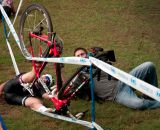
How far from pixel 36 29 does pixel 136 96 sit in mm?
1772

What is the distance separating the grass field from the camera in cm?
541

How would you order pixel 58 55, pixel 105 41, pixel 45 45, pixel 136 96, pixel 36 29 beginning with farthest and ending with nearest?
A: 1. pixel 105 41
2. pixel 36 29
3. pixel 45 45
4. pixel 136 96
5. pixel 58 55

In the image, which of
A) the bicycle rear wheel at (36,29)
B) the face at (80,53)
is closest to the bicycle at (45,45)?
the bicycle rear wheel at (36,29)

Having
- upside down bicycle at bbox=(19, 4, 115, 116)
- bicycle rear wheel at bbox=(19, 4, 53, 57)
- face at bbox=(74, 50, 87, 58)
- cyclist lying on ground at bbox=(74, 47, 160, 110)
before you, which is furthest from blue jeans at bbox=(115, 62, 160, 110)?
bicycle rear wheel at bbox=(19, 4, 53, 57)

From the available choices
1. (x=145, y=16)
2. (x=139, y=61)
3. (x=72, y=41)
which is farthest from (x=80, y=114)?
(x=145, y=16)

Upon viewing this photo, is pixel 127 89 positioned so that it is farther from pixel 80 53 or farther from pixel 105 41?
pixel 105 41

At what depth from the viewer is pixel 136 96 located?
18.9ft

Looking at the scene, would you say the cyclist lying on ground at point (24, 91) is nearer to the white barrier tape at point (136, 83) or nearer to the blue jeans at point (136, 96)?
the blue jeans at point (136, 96)

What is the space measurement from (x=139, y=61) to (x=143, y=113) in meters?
2.74

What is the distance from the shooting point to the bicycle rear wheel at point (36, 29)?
226 inches

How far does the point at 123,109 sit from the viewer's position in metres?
5.77

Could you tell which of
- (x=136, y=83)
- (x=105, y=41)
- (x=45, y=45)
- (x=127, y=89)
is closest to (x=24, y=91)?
(x=45, y=45)

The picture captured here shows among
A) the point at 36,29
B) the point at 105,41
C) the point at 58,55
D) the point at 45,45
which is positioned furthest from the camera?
the point at 105,41

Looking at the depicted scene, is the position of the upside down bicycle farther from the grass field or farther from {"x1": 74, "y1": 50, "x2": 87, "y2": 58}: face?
{"x1": 74, "y1": 50, "x2": 87, "y2": 58}: face
